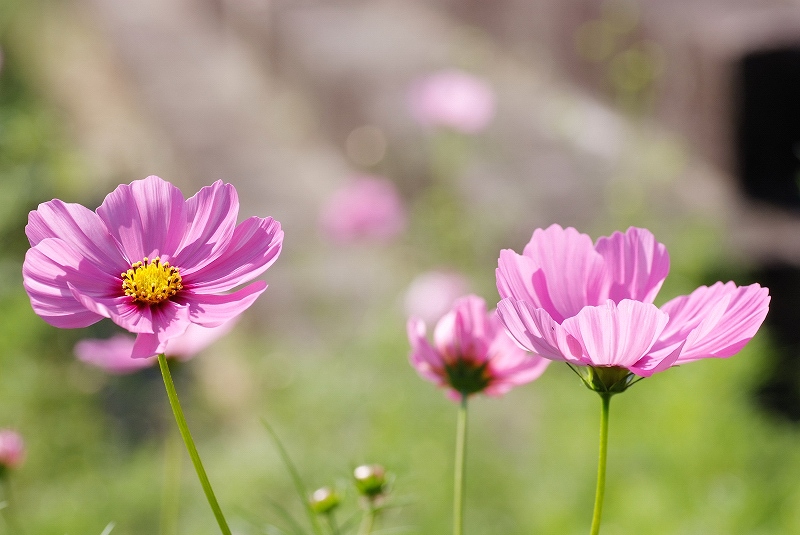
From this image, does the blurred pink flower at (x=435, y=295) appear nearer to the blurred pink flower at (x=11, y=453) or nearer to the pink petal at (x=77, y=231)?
the blurred pink flower at (x=11, y=453)

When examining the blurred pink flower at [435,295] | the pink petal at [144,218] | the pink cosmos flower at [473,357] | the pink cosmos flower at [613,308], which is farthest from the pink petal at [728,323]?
the blurred pink flower at [435,295]

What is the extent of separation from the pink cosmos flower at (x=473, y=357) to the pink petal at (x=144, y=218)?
12 cm

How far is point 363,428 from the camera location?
160cm

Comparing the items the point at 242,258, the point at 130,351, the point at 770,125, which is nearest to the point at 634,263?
the point at 242,258

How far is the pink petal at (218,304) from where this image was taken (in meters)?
0.32

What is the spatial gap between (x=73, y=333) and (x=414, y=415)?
0.86 metres

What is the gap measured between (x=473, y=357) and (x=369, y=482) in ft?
0.26

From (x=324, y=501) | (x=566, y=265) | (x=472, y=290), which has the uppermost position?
(x=566, y=265)

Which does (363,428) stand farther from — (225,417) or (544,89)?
(544,89)

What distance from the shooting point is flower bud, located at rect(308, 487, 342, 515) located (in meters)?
0.44

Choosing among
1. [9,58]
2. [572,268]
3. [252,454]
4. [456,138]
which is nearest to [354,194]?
[456,138]

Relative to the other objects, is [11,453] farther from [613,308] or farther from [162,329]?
[613,308]

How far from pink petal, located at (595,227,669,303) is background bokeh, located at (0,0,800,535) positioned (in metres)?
0.33

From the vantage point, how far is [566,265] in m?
0.37
